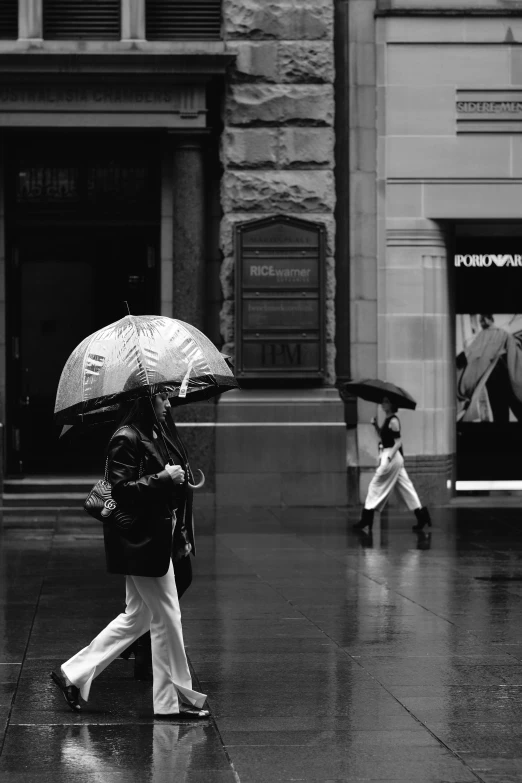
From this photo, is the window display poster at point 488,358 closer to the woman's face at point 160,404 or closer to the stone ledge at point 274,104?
the stone ledge at point 274,104

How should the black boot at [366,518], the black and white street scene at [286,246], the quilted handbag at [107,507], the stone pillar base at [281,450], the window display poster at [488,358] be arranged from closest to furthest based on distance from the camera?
the quilted handbag at [107,507] → the black boot at [366,518] → the black and white street scene at [286,246] → the stone pillar base at [281,450] → the window display poster at [488,358]

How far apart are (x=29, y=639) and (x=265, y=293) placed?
9447 millimetres

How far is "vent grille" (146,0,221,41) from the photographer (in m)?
17.9

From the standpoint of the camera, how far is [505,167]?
18.0 meters

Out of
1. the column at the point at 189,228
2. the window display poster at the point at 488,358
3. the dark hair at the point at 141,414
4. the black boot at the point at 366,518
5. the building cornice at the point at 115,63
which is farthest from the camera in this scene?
the window display poster at the point at 488,358

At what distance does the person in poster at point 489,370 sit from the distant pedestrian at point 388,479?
4017 millimetres

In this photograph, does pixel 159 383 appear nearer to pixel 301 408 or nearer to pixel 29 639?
pixel 29 639

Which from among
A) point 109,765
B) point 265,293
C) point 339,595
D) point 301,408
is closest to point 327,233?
point 265,293

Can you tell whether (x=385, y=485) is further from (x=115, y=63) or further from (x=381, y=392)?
(x=115, y=63)

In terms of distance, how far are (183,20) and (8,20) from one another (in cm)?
238

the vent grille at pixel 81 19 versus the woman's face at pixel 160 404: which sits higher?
the vent grille at pixel 81 19

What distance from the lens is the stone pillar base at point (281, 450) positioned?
17.7 metres

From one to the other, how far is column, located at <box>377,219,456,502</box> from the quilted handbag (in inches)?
448

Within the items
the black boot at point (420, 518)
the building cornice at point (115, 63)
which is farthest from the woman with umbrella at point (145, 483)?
the building cornice at point (115, 63)
